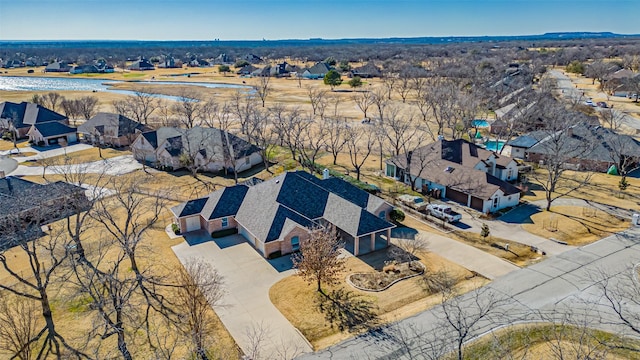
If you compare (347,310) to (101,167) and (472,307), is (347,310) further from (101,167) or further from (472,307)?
(101,167)

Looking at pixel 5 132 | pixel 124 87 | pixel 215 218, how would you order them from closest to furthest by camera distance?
pixel 215 218, pixel 5 132, pixel 124 87

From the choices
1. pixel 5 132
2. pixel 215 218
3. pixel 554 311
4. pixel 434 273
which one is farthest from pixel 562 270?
pixel 5 132

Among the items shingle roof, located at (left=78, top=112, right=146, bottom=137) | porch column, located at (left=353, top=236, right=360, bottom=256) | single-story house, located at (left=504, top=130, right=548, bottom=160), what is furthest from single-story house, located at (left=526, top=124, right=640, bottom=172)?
shingle roof, located at (left=78, top=112, right=146, bottom=137)

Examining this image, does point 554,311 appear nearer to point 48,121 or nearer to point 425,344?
point 425,344

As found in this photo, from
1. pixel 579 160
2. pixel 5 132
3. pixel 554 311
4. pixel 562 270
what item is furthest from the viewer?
pixel 5 132

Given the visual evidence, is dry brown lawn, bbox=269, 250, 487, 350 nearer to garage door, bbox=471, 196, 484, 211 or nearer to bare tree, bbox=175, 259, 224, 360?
bare tree, bbox=175, 259, 224, 360

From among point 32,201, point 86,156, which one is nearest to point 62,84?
point 86,156

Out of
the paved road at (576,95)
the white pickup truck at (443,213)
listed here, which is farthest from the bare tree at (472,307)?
the paved road at (576,95)
